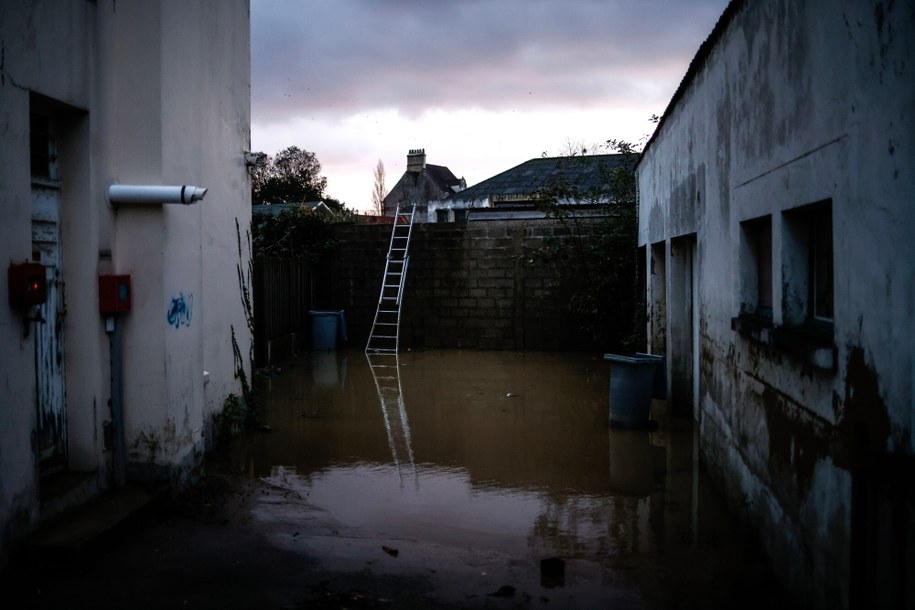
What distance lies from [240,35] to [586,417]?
539 centimetres

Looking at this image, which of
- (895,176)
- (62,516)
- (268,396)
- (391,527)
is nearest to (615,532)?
(391,527)

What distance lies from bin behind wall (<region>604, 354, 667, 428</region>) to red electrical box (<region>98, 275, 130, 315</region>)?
4498 mm

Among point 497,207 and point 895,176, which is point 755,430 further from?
point 497,207

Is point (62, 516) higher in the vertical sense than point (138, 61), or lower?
lower

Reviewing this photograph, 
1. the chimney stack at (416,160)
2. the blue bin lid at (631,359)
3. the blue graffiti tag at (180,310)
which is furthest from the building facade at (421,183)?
the blue graffiti tag at (180,310)

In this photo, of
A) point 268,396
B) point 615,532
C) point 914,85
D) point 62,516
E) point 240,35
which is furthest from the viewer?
point 268,396

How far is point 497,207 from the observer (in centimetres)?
2025

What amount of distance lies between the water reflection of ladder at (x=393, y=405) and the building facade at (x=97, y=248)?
1866 millimetres

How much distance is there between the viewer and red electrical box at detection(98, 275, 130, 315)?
195 inches

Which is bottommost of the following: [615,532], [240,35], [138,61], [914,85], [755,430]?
[615,532]

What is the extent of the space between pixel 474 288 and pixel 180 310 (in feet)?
30.7

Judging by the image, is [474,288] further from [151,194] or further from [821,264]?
[821,264]

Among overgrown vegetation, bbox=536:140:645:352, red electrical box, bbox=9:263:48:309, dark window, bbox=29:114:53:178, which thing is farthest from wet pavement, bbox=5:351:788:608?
overgrown vegetation, bbox=536:140:645:352

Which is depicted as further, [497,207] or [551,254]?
[497,207]
